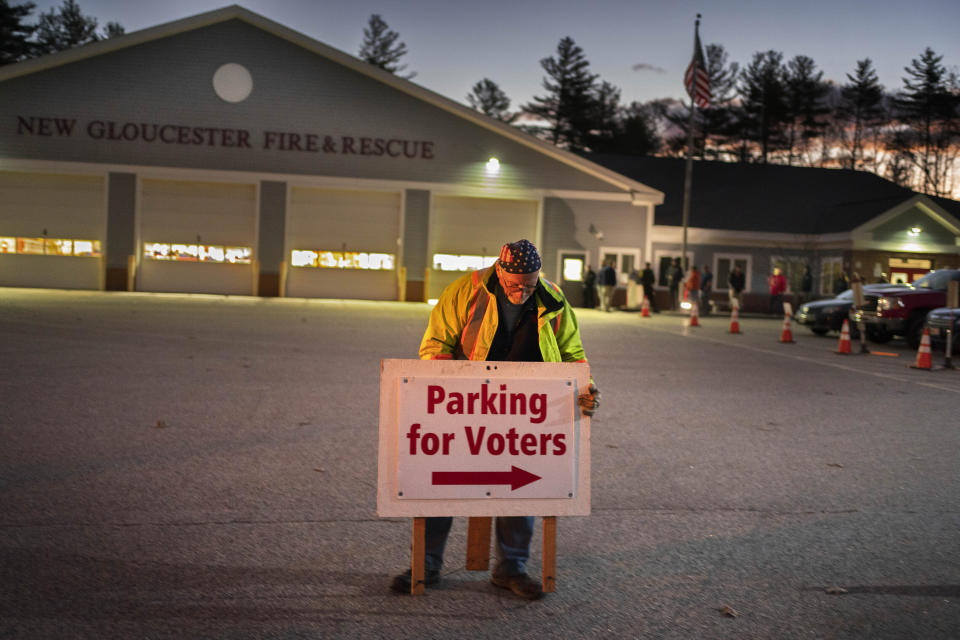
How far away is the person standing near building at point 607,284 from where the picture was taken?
31719mm

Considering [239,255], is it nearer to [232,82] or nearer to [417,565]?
[232,82]

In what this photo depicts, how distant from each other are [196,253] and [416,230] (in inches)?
313

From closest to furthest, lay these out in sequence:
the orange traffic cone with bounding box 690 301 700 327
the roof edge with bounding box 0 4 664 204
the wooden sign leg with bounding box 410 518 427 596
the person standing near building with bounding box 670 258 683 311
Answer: the wooden sign leg with bounding box 410 518 427 596 < the orange traffic cone with bounding box 690 301 700 327 < the roof edge with bounding box 0 4 664 204 < the person standing near building with bounding box 670 258 683 311

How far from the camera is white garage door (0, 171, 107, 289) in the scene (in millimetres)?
31297

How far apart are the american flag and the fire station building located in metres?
5.00

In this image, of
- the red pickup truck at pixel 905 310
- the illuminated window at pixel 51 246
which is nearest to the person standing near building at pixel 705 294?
the red pickup truck at pixel 905 310

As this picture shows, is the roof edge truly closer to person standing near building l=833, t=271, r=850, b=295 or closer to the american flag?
the american flag

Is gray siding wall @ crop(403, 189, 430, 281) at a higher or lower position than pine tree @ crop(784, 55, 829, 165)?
lower

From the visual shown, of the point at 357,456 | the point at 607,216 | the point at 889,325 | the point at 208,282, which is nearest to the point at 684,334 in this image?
the point at 889,325

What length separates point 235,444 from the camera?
7.61 metres

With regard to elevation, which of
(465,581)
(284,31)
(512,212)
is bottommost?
(465,581)

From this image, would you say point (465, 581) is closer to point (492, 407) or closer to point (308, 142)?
point (492, 407)

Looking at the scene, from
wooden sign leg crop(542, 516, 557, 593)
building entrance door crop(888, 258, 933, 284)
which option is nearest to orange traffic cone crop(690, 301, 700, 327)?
building entrance door crop(888, 258, 933, 284)

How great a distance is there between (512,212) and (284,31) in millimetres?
10522
